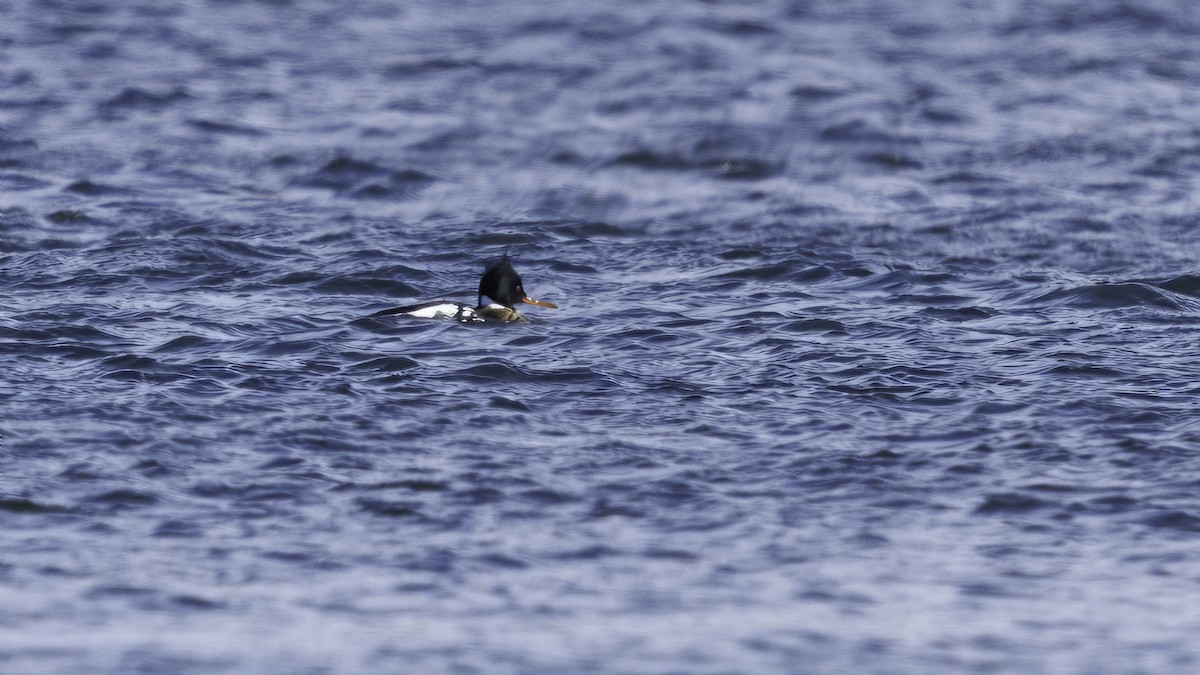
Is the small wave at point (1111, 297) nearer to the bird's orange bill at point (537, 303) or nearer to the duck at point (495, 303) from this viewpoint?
the bird's orange bill at point (537, 303)

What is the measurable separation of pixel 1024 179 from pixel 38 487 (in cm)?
1186

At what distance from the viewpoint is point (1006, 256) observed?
611 inches

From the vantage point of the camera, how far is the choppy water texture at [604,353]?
812 centimetres

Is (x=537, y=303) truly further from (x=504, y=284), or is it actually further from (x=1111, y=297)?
(x=1111, y=297)

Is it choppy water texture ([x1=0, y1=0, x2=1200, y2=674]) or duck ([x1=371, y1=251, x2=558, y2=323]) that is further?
duck ([x1=371, y1=251, x2=558, y2=323])

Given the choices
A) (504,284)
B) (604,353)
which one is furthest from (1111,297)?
(504,284)

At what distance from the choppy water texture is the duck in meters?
0.22

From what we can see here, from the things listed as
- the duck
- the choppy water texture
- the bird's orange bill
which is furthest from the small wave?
the duck

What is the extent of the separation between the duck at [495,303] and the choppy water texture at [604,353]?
0.22 meters

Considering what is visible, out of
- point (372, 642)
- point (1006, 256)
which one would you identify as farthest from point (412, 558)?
point (1006, 256)

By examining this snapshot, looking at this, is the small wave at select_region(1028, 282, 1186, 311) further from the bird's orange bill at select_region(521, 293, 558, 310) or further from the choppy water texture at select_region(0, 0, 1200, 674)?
the bird's orange bill at select_region(521, 293, 558, 310)

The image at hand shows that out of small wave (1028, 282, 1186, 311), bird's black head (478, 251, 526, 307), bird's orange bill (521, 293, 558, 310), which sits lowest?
small wave (1028, 282, 1186, 311)

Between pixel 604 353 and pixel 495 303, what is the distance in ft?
5.64

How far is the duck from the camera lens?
13.8 m
